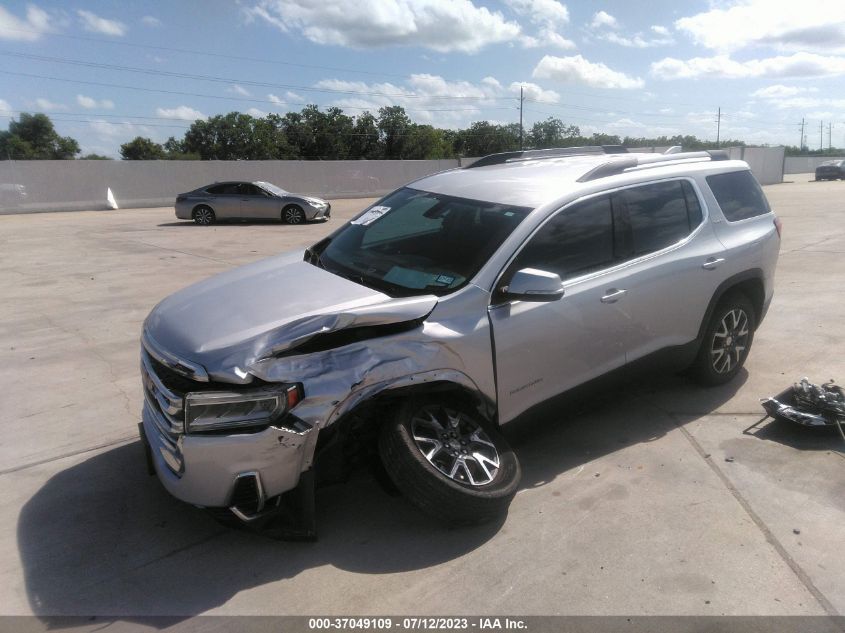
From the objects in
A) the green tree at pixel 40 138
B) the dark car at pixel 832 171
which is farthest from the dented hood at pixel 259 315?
the green tree at pixel 40 138

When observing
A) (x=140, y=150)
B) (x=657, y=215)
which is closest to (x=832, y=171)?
(x=657, y=215)

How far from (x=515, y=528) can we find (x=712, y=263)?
2481 mm

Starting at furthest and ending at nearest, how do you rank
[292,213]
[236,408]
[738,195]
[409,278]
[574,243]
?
1. [292,213]
2. [738,195]
3. [574,243]
4. [409,278]
5. [236,408]

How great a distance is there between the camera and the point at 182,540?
3.37 metres

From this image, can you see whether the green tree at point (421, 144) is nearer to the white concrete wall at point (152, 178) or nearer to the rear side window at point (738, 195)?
the white concrete wall at point (152, 178)

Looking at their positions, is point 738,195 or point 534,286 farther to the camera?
point 738,195

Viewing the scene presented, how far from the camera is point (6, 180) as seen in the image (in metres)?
26.6

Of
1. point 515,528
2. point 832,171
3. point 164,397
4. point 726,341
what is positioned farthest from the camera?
point 832,171

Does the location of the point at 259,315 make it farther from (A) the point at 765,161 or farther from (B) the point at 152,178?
(A) the point at 765,161

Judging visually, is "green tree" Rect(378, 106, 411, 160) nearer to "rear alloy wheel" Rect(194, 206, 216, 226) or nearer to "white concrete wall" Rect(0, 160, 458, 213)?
"white concrete wall" Rect(0, 160, 458, 213)

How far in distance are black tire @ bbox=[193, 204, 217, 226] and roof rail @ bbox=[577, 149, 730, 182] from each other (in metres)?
17.8

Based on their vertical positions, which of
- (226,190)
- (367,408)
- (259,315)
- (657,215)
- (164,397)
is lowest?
(367,408)

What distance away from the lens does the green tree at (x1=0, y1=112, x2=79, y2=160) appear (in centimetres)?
7958

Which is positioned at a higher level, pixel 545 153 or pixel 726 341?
pixel 545 153
